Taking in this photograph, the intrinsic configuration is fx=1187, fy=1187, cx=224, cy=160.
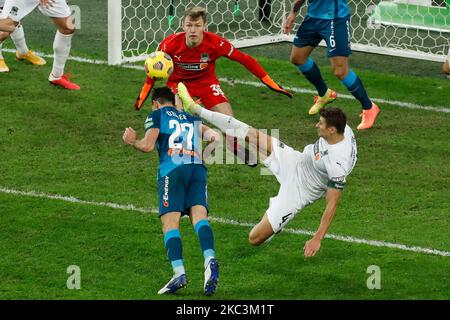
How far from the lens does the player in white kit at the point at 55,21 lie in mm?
14188

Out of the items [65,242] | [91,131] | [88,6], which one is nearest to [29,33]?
[88,6]

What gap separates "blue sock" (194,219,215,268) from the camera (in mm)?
8961

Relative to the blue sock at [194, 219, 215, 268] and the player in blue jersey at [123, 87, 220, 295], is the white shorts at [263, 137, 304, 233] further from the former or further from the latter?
the blue sock at [194, 219, 215, 268]

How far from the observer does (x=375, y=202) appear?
1132 cm

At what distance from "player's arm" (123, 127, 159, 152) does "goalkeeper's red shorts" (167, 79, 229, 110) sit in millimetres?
2858

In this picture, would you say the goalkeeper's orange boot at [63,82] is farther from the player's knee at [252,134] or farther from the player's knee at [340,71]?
the player's knee at [252,134]

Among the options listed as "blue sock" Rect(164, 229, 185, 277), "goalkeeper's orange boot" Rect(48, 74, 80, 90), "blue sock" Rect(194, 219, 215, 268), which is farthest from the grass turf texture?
"blue sock" Rect(194, 219, 215, 268)

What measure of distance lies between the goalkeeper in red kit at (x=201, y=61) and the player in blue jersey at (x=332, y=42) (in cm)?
157

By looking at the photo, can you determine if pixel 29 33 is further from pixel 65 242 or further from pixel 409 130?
pixel 65 242

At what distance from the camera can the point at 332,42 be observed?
526 inches

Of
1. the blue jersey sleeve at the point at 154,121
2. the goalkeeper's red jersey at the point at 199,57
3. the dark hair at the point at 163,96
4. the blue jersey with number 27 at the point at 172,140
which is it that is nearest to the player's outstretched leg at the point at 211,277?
the blue jersey with number 27 at the point at 172,140

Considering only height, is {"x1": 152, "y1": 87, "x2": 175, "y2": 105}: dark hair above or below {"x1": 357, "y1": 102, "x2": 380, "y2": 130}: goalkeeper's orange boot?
above
